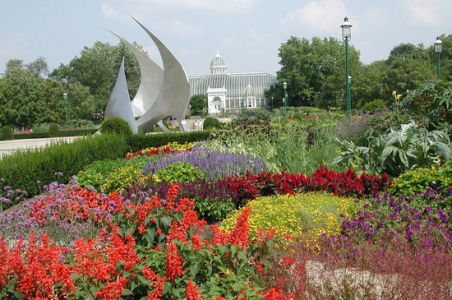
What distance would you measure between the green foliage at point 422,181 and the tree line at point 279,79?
2703 cm

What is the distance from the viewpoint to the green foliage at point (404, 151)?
27.2ft

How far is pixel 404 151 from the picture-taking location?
8305 millimetres

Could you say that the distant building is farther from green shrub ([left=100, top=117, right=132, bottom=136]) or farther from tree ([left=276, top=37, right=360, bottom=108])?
green shrub ([left=100, top=117, right=132, bottom=136])

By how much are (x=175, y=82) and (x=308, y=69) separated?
39701 millimetres

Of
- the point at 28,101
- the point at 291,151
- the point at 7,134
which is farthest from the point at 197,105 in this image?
the point at 291,151

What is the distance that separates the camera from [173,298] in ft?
9.19

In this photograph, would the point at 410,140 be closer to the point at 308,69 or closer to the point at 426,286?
the point at 426,286

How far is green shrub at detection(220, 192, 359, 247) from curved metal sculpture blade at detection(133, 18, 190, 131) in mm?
17661

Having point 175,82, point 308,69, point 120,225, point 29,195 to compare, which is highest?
point 308,69

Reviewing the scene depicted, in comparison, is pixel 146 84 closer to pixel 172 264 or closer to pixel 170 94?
pixel 170 94

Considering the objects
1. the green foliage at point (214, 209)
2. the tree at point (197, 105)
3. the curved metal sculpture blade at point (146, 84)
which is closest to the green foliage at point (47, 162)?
the green foliage at point (214, 209)

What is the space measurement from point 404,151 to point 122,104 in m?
16.8

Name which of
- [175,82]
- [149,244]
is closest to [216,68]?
[175,82]

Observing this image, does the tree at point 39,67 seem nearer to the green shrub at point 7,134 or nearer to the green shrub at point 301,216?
the green shrub at point 7,134
